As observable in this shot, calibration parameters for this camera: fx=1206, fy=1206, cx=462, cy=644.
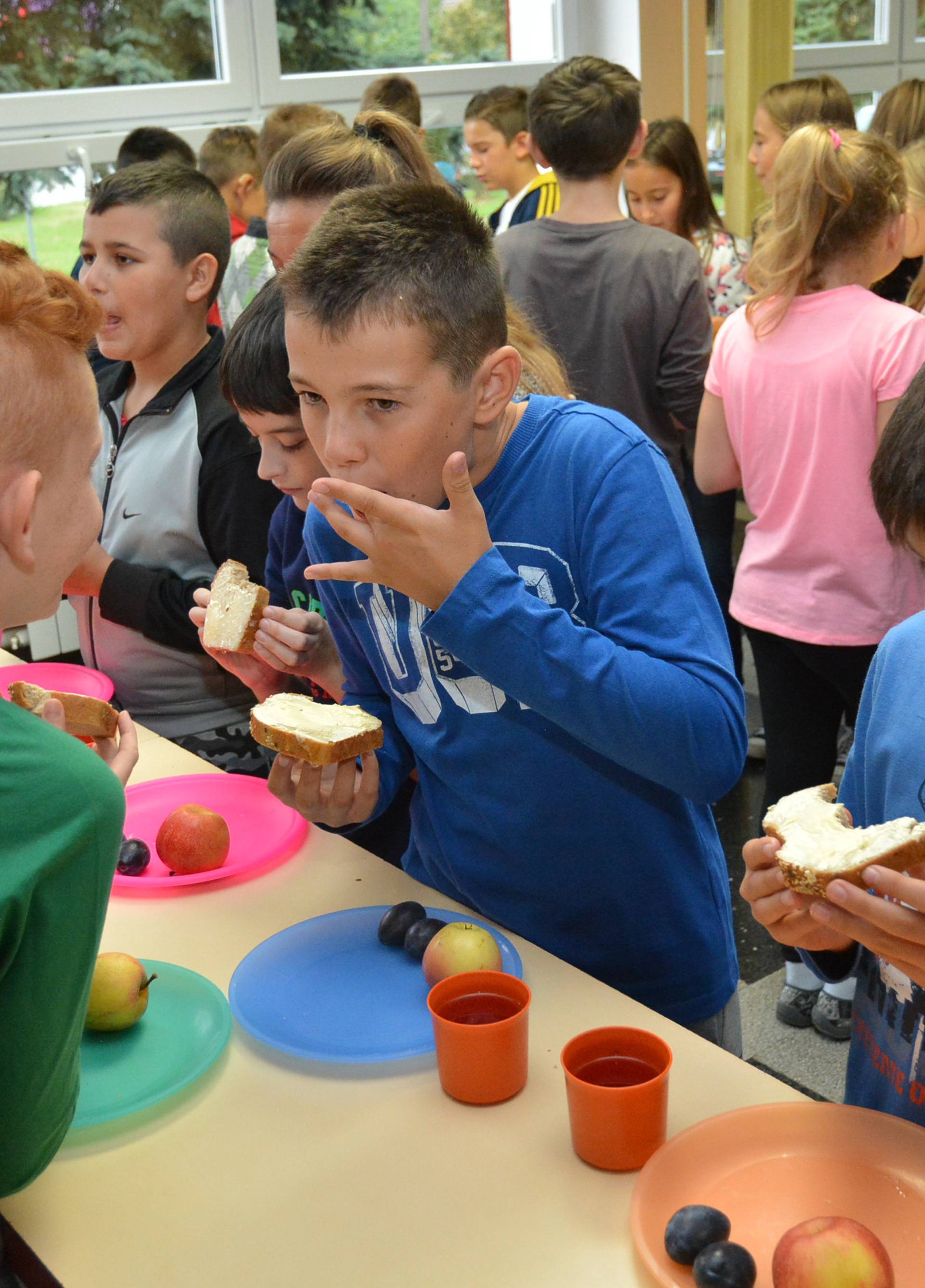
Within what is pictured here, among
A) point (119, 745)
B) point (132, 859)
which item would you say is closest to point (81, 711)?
point (119, 745)

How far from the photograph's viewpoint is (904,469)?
1234 millimetres

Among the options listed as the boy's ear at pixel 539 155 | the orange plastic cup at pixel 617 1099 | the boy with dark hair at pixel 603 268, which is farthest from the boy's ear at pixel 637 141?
the orange plastic cup at pixel 617 1099

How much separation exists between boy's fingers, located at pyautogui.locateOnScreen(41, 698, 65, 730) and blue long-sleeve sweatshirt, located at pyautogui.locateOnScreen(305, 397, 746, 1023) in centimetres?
40

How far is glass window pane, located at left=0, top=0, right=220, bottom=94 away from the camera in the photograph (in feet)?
15.4

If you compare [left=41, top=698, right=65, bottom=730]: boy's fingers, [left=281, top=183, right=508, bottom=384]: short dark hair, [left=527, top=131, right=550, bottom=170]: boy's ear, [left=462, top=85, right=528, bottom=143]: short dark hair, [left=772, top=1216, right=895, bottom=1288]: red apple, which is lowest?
[left=772, top=1216, right=895, bottom=1288]: red apple

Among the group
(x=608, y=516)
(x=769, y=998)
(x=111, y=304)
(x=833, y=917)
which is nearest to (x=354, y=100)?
(x=111, y=304)

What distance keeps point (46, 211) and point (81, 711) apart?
4.09m

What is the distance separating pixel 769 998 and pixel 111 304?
2034 mm

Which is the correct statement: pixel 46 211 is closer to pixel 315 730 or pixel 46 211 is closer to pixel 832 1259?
pixel 315 730

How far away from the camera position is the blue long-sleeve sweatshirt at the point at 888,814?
1187 millimetres

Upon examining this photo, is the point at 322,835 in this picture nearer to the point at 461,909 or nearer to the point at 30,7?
the point at 461,909

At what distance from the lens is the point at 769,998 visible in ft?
8.77

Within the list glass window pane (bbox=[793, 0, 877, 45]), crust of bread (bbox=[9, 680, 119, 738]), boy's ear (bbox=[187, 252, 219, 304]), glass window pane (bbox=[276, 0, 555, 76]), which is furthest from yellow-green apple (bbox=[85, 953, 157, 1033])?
Answer: glass window pane (bbox=[793, 0, 877, 45])

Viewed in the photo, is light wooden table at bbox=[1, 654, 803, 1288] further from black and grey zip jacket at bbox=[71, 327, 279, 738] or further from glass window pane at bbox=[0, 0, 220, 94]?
glass window pane at bbox=[0, 0, 220, 94]
